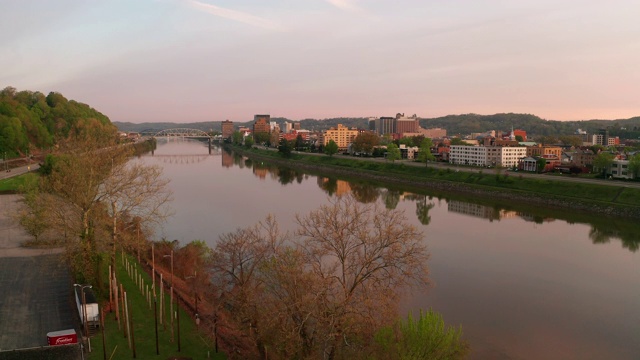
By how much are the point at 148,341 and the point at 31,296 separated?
3537mm

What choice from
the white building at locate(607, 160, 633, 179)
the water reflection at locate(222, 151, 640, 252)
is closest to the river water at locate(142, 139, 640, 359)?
the water reflection at locate(222, 151, 640, 252)

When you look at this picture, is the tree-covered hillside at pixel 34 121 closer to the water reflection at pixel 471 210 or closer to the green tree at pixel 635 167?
the water reflection at pixel 471 210

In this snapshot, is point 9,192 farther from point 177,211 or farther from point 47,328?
point 47,328

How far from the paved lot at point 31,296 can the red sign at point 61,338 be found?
1.34ft

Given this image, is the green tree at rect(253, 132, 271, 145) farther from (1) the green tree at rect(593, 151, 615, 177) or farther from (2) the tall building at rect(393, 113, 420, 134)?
(1) the green tree at rect(593, 151, 615, 177)

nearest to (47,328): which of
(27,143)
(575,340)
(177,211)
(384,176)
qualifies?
(575,340)

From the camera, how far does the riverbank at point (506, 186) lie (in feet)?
79.6

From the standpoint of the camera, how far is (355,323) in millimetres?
6387

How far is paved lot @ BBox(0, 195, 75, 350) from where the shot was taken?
8461 mm

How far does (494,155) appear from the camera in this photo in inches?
1658

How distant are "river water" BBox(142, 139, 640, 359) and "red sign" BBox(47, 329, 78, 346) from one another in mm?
6616

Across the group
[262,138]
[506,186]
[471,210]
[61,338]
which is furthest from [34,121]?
[262,138]

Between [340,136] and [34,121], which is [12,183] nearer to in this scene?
[34,121]

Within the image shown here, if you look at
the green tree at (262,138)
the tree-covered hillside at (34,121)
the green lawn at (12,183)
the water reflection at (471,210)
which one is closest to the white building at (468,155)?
the water reflection at (471,210)
